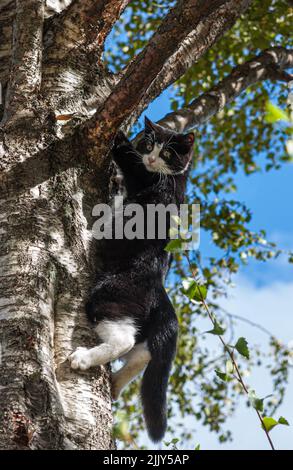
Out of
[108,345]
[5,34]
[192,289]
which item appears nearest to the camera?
[192,289]

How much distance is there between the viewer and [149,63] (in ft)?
9.14

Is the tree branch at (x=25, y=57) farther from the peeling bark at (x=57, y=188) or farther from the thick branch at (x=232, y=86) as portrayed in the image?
the thick branch at (x=232, y=86)

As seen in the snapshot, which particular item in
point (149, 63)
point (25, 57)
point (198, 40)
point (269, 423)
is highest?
point (198, 40)

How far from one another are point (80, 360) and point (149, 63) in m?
1.27

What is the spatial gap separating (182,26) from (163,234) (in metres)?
1.08

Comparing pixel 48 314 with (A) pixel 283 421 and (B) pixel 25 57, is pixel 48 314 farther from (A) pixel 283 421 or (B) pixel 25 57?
(B) pixel 25 57

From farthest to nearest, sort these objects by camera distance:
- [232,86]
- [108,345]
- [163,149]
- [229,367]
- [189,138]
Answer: [232,86]
[189,138]
[163,149]
[108,345]
[229,367]

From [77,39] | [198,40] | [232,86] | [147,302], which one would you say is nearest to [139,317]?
[147,302]

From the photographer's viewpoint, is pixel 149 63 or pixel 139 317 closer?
pixel 149 63

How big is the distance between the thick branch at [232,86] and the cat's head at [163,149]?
7 cm

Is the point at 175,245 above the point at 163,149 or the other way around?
the other way around

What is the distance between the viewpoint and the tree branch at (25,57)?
3.02 metres

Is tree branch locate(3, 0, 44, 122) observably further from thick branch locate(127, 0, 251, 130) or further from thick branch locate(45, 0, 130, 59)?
thick branch locate(127, 0, 251, 130)

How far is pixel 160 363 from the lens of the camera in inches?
122
